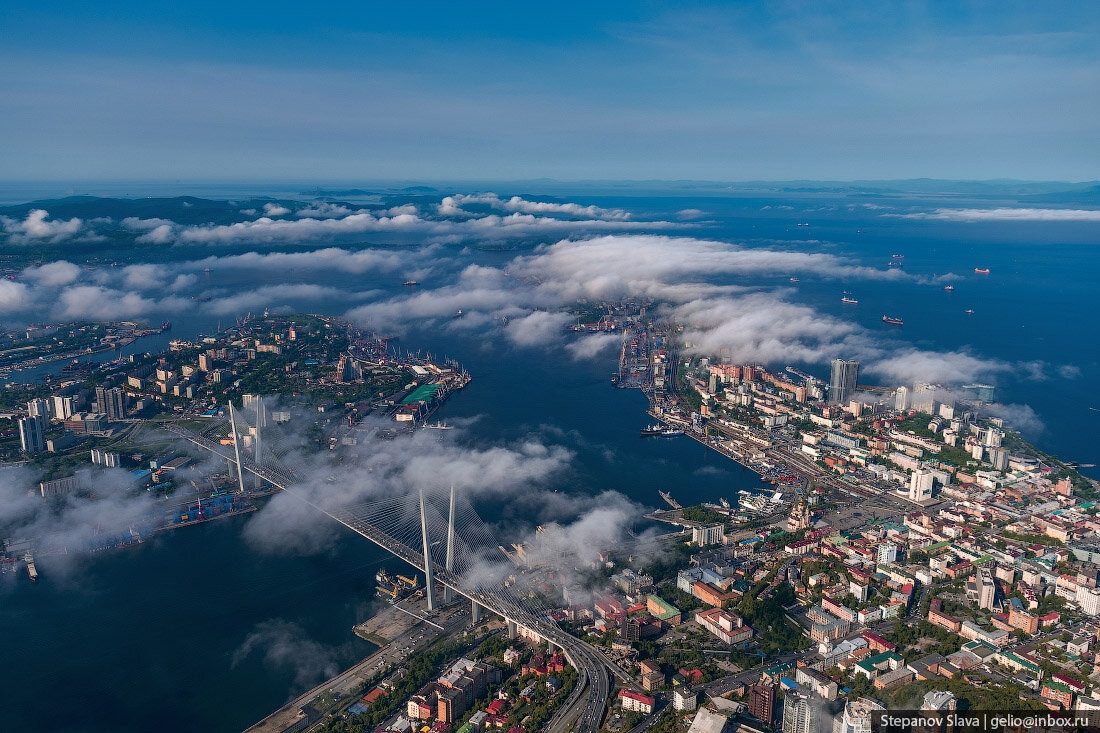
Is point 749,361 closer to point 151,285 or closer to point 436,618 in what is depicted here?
point 436,618

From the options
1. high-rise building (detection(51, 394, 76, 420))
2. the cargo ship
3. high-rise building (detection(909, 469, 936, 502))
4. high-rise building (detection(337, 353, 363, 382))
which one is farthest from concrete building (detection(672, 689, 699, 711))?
high-rise building (detection(51, 394, 76, 420))

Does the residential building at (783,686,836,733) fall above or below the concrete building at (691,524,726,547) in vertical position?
above

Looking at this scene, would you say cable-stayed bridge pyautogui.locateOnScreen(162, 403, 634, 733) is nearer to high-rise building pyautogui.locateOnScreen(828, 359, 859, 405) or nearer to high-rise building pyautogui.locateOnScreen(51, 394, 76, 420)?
high-rise building pyautogui.locateOnScreen(51, 394, 76, 420)

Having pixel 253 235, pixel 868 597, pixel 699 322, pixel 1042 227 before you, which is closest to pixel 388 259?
pixel 253 235

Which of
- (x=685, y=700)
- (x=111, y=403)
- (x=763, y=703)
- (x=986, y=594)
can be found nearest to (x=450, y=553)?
(x=685, y=700)

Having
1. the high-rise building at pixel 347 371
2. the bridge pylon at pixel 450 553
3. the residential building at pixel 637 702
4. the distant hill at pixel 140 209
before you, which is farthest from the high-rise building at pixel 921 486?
the distant hill at pixel 140 209

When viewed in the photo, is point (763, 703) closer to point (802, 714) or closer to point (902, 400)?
point (802, 714)
